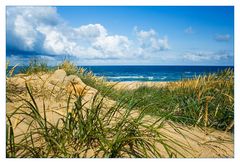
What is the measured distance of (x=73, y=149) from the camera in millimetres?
2533

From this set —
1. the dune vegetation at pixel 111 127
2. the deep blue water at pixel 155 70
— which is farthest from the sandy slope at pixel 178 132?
the deep blue water at pixel 155 70

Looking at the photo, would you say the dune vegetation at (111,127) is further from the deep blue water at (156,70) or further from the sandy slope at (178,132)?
the deep blue water at (156,70)

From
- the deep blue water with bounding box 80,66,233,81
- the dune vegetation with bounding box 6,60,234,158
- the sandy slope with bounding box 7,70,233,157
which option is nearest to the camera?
the dune vegetation with bounding box 6,60,234,158

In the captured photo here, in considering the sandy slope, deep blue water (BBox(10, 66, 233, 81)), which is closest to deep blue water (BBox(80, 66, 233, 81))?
deep blue water (BBox(10, 66, 233, 81))

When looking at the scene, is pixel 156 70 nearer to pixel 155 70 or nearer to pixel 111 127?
pixel 155 70

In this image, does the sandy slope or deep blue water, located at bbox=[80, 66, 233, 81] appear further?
deep blue water, located at bbox=[80, 66, 233, 81]

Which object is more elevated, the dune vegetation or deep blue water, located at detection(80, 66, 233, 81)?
deep blue water, located at detection(80, 66, 233, 81)

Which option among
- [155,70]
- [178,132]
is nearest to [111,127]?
[178,132]

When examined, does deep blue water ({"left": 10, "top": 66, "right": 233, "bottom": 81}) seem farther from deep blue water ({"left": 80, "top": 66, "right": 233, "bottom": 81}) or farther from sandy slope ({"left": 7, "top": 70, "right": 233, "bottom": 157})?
sandy slope ({"left": 7, "top": 70, "right": 233, "bottom": 157})

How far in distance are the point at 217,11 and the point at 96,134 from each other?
5.52ft

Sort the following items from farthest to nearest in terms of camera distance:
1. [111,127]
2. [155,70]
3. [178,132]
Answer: [155,70] → [178,132] → [111,127]
